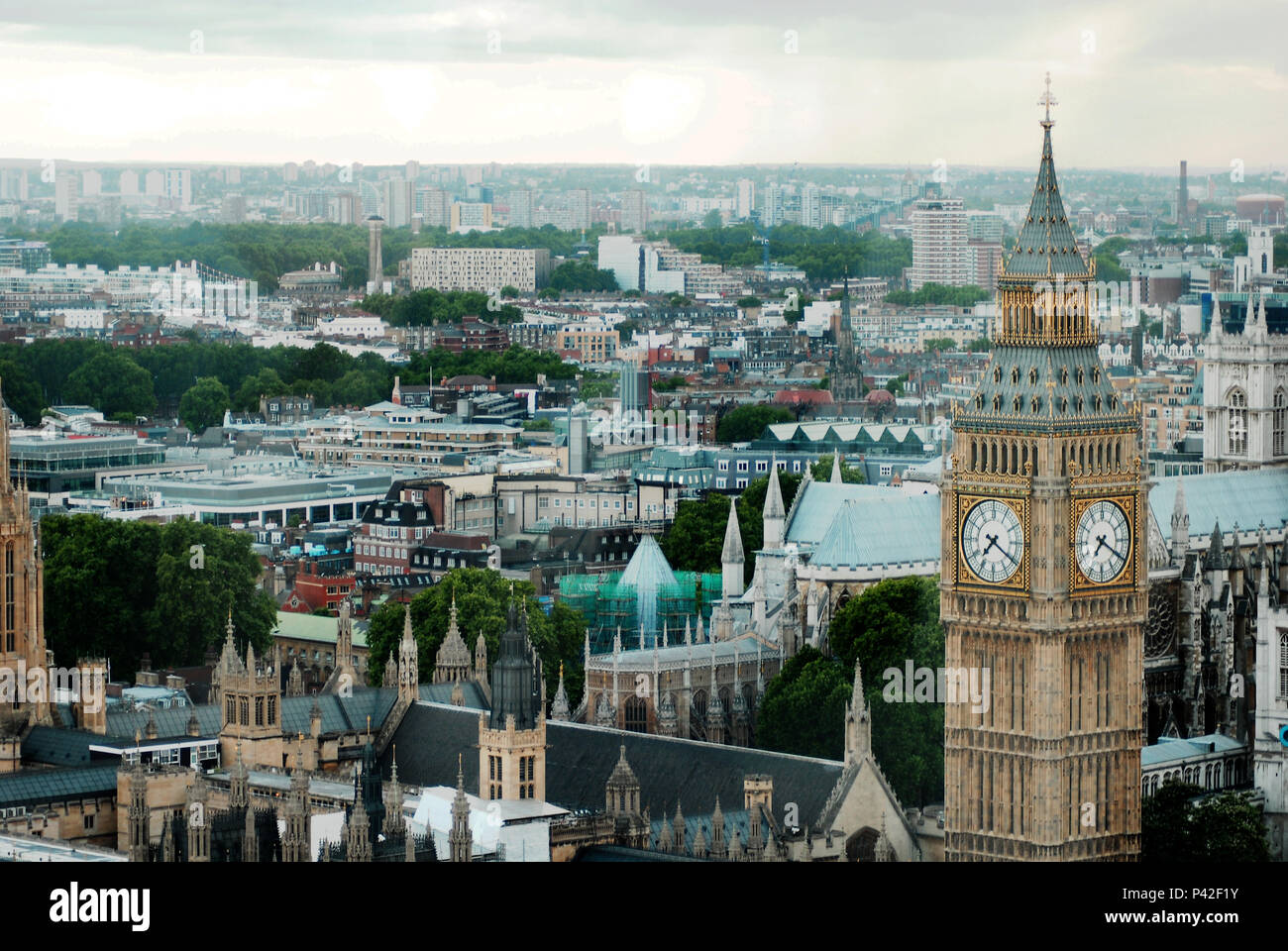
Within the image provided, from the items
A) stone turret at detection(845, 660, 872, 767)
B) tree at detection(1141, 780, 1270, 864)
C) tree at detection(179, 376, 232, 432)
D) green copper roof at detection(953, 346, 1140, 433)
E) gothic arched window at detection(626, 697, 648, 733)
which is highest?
green copper roof at detection(953, 346, 1140, 433)

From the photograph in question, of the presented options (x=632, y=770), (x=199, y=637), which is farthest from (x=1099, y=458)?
(x=199, y=637)

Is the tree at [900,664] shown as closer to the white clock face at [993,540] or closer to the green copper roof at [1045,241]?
the white clock face at [993,540]

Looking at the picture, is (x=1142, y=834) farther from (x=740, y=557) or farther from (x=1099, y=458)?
(x=740, y=557)

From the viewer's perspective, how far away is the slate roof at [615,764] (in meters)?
63.5

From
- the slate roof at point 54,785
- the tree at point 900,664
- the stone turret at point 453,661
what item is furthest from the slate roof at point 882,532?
the slate roof at point 54,785

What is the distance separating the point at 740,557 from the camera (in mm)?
90000

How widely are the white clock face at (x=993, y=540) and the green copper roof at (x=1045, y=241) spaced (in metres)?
3.69

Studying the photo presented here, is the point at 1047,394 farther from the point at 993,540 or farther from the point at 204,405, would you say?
the point at 204,405

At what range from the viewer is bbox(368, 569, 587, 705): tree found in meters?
84.9

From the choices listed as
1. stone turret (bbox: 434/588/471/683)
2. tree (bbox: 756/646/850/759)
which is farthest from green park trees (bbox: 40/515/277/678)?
tree (bbox: 756/646/850/759)

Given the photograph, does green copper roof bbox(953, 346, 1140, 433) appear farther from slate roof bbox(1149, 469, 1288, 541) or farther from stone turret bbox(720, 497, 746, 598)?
stone turret bbox(720, 497, 746, 598)

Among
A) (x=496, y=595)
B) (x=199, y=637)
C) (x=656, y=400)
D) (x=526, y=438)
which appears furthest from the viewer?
(x=656, y=400)

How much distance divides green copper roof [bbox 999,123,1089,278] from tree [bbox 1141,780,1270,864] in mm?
9849
